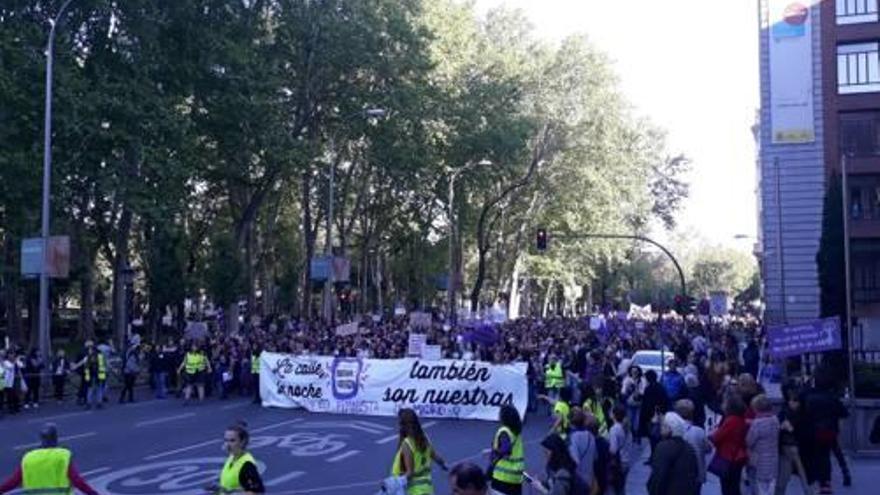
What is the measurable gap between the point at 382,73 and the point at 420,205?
1617 cm

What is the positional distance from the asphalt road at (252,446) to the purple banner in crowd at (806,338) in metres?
2.06

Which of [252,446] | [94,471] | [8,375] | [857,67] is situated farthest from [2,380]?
[857,67]

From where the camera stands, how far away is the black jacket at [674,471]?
1009 centimetres

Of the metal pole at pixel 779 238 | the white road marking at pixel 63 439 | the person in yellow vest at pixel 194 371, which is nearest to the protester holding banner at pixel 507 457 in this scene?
the white road marking at pixel 63 439

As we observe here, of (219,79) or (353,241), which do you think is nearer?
(219,79)

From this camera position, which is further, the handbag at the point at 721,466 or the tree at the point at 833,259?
the tree at the point at 833,259

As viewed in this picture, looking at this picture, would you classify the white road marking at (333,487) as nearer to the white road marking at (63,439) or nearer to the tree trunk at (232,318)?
the white road marking at (63,439)

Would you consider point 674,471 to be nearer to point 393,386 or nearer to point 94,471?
point 94,471

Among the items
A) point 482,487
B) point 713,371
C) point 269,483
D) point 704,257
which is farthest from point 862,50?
point 704,257

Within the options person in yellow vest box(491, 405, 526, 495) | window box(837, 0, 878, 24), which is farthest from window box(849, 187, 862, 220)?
person in yellow vest box(491, 405, 526, 495)

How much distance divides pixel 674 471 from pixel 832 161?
36.0 m

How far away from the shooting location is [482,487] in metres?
6.42

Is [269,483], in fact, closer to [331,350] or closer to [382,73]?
[331,350]

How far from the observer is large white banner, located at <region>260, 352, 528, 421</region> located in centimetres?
2539
